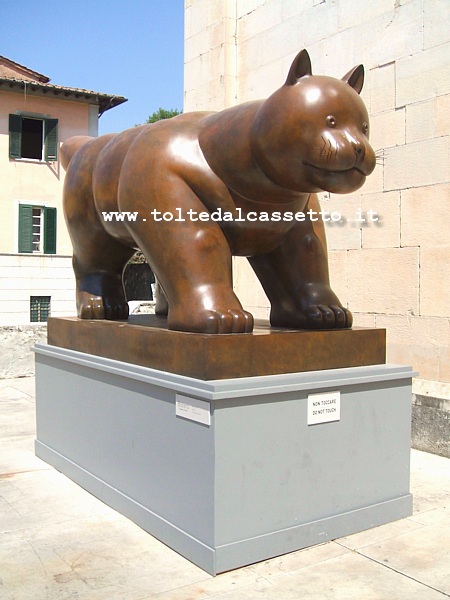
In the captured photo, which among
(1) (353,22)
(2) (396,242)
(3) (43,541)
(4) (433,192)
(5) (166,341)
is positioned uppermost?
(1) (353,22)

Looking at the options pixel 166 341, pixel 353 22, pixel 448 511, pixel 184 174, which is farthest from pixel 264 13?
pixel 448 511

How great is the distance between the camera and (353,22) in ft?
16.0

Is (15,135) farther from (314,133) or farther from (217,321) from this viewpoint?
(314,133)

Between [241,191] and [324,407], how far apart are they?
98cm

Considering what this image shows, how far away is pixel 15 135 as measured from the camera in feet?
54.3

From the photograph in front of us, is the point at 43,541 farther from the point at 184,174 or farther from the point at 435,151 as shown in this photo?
the point at 435,151

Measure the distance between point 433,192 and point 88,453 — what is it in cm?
276

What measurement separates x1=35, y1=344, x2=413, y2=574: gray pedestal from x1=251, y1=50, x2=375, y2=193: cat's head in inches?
32.2

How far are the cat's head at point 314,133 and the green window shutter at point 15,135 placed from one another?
50.1 ft

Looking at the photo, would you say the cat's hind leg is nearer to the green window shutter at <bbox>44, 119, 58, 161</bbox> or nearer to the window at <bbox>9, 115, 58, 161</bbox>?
the window at <bbox>9, 115, 58, 161</bbox>

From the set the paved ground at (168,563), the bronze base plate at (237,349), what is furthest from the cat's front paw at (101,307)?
the paved ground at (168,563)

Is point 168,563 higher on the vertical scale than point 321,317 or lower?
lower

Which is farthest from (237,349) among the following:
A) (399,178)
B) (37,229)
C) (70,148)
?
(37,229)

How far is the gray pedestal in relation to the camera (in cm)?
241
